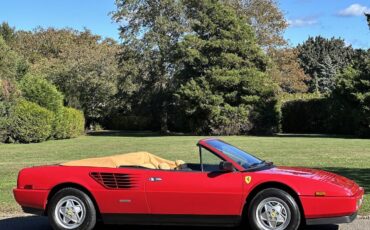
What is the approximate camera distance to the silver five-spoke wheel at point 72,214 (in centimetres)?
702

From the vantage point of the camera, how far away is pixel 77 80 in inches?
1779

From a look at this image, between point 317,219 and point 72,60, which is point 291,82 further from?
point 317,219

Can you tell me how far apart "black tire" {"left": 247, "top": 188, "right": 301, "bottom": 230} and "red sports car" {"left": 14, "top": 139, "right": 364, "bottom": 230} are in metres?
0.01

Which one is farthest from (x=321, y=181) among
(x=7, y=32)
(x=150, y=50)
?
(x=7, y=32)

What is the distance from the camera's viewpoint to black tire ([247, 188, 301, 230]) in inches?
255

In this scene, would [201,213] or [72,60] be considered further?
[72,60]

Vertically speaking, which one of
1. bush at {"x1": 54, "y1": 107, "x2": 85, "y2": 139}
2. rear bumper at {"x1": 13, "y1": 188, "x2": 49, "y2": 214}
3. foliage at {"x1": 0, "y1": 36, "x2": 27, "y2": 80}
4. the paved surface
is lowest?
the paved surface

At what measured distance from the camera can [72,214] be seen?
23.0ft

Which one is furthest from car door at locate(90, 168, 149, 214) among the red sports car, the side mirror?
the side mirror

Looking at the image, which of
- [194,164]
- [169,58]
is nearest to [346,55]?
[169,58]

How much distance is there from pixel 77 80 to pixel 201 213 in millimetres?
39892

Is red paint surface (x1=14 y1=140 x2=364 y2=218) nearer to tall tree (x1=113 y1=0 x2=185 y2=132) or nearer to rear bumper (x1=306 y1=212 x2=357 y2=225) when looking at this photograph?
rear bumper (x1=306 y1=212 x2=357 y2=225)

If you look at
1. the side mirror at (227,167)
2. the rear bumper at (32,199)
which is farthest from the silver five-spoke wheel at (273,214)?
the rear bumper at (32,199)

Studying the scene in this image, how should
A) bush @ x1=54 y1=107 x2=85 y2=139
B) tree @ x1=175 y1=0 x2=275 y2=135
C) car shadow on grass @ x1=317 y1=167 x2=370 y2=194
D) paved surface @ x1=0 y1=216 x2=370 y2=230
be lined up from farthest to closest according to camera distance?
1. tree @ x1=175 y1=0 x2=275 y2=135
2. bush @ x1=54 y1=107 x2=85 y2=139
3. car shadow on grass @ x1=317 y1=167 x2=370 y2=194
4. paved surface @ x1=0 y1=216 x2=370 y2=230
